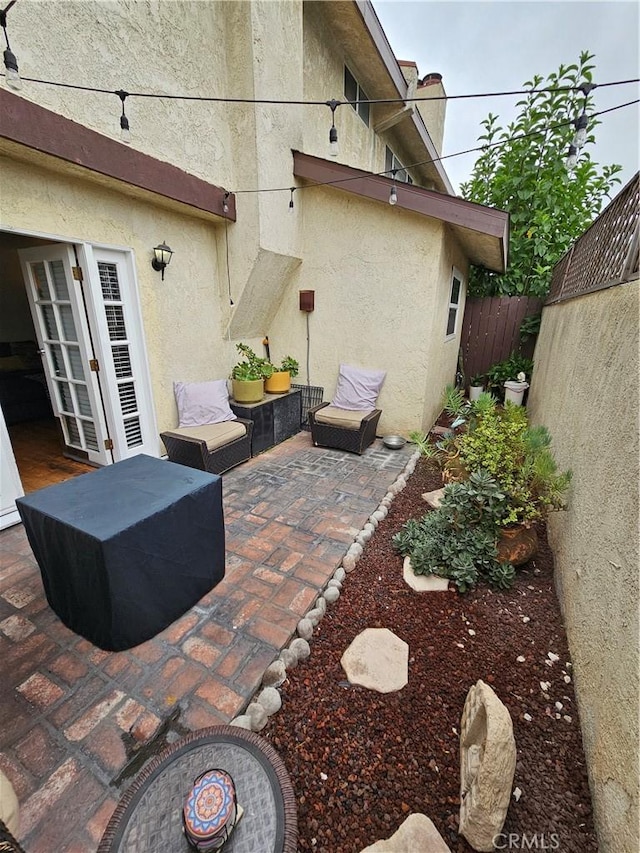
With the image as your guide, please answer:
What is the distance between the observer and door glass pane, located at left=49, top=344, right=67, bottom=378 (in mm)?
4104

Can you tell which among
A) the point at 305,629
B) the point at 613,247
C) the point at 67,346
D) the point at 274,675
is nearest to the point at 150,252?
the point at 67,346

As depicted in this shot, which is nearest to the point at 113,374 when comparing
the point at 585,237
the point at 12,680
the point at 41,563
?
the point at 41,563

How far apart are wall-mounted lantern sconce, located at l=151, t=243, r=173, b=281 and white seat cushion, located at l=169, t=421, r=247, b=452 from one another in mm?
1946

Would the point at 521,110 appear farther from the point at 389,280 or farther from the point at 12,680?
the point at 12,680

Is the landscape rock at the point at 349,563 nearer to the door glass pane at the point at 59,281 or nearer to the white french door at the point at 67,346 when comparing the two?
the white french door at the point at 67,346

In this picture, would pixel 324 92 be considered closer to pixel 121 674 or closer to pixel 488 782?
pixel 121 674

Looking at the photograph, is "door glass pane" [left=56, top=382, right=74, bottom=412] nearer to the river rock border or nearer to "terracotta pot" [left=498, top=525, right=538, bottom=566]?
the river rock border

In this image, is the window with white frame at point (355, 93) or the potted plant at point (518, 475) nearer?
the potted plant at point (518, 475)

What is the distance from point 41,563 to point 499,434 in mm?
3393

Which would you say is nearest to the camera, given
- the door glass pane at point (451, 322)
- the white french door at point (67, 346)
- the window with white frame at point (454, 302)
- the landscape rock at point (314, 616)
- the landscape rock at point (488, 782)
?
the landscape rock at point (488, 782)

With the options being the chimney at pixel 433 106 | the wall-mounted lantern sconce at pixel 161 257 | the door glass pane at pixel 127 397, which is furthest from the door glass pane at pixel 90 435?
the chimney at pixel 433 106

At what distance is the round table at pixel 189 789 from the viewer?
1.17 metres

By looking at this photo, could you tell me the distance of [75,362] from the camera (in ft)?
A: 13.2

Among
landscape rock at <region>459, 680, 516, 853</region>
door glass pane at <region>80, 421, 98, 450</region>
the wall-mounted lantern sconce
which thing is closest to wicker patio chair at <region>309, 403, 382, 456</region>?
the wall-mounted lantern sconce
